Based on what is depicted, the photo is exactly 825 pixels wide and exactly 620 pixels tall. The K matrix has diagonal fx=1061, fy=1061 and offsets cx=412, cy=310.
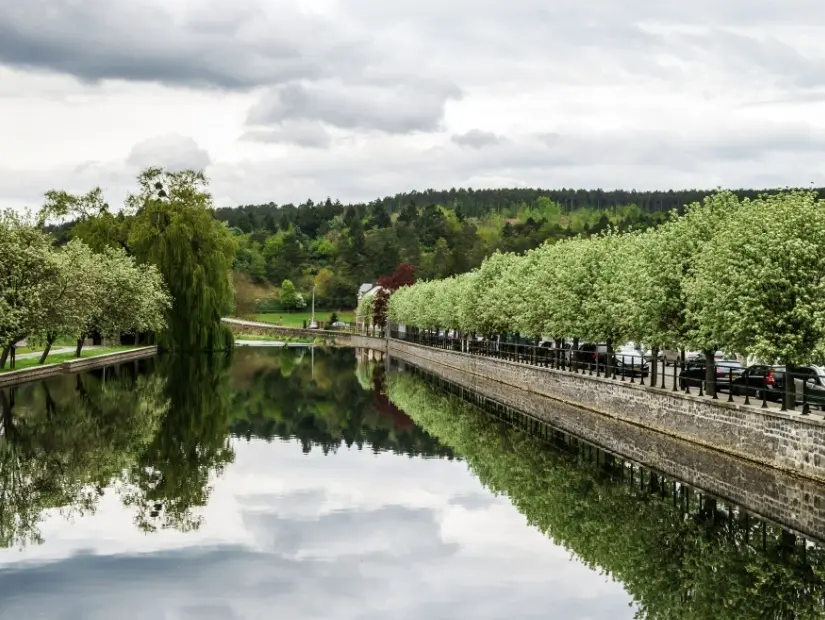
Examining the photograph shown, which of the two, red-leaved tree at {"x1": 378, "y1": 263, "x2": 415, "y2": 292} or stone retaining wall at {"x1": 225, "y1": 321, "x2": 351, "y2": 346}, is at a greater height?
red-leaved tree at {"x1": 378, "y1": 263, "x2": 415, "y2": 292}

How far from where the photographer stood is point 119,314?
7325 centimetres

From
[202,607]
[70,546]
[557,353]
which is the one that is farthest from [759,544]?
[557,353]

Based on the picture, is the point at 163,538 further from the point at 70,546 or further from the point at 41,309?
the point at 41,309

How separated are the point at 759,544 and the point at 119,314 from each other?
60394 mm

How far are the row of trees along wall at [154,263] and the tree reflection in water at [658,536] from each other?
3558 centimetres

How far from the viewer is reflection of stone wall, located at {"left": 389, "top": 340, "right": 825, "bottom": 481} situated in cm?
2461

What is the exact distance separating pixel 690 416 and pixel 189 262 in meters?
56.3

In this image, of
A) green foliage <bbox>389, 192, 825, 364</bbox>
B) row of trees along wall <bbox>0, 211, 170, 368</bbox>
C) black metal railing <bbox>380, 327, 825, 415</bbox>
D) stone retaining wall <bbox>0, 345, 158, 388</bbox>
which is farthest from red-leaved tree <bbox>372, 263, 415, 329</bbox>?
green foliage <bbox>389, 192, 825, 364</bbox>

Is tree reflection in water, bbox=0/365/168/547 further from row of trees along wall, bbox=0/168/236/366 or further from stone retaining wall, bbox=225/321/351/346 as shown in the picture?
stone retaining wall, bbox=225/321/351/346

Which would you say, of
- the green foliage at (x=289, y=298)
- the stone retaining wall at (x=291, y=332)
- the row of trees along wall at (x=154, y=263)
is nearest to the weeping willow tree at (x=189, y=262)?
the row of trees along wall at (x=154, y=263)

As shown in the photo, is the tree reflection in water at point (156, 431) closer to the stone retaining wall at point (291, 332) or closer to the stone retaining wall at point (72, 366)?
the stone retaining wall at point (72, 366)

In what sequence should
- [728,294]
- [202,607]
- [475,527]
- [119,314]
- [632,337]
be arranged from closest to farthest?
1. [202,607]
2. [475,527]
3. [728,294]
4. [632,337]
5. [119,314]

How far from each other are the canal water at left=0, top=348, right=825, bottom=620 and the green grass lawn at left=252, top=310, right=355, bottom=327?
468 feet

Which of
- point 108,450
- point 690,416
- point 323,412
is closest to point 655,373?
point 690,416
